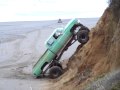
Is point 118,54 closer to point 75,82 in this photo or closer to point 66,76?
point 75,82

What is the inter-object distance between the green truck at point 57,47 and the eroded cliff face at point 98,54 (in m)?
1.44

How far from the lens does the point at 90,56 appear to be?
19438 millimetres

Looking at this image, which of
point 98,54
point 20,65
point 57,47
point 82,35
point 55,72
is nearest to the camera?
point 98,54

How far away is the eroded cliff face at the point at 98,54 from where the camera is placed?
16.4 meters

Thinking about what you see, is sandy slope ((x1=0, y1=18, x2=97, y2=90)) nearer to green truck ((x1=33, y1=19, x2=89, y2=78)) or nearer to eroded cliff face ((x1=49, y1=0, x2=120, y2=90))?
green truck ((x1=33, y1=19, x2=89, y2=78))

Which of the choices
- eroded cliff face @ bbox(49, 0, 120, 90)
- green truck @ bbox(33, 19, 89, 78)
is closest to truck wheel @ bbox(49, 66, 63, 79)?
green truck @ bbox(33, 19, 89, 78)

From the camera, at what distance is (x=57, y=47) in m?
22.9

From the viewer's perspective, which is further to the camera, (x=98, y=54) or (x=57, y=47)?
(x=57, y=47)

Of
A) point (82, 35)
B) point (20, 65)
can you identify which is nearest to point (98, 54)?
point (82, 35)

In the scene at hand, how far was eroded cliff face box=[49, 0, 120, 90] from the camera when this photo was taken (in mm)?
16419

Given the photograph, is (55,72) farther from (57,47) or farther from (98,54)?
(98,54)

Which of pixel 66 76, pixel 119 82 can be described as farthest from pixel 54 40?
pixel 119 82

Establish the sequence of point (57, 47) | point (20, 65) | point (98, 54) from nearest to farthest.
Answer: point (98, 54), point (57, 47), point (20, 65)

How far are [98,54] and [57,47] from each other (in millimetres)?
4169
